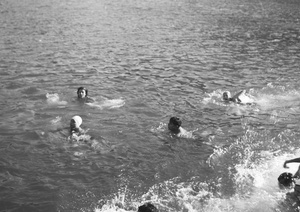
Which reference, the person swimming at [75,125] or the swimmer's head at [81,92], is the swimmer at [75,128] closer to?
the person swimming at [75,125]

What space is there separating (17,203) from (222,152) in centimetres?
904

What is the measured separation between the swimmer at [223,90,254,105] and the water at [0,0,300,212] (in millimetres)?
509

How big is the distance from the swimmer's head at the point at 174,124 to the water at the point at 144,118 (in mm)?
435

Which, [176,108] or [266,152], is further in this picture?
[176,108]

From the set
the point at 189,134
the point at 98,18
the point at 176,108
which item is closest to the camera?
the point at 189,134

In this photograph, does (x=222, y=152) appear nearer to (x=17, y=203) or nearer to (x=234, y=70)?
(x=17, y=203)

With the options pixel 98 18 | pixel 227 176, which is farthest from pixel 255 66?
pixel 98 18

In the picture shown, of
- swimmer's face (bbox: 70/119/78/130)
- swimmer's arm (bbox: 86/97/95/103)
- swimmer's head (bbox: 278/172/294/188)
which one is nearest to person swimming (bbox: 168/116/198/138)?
swimmer's face (bbox: 70/119/78/130)

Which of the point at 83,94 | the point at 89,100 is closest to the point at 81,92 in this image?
the point at 83,94

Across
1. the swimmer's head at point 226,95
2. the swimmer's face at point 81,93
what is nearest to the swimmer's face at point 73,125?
the swimmer's face at point 81,93

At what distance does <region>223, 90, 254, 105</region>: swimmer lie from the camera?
20984mm

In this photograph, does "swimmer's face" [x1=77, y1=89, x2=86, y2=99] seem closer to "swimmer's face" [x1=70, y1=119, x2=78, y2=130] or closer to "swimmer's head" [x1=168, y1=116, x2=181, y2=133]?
"swimmer's face" [x1=70, y1=119, x2=78, y2=130]

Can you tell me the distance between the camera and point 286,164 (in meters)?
14.3

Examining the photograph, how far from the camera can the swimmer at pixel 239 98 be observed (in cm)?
2098
